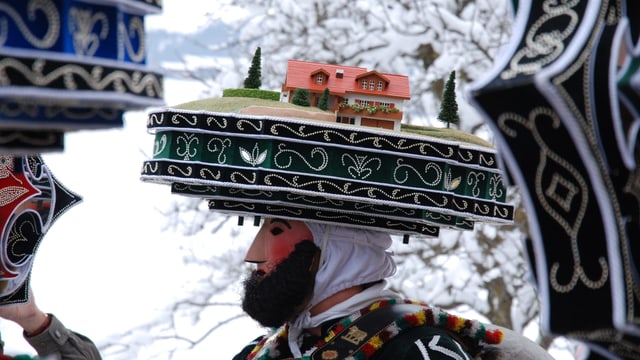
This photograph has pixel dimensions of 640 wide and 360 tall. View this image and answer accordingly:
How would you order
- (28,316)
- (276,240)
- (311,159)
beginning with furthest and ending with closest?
(276,240) → (28,316) → (311,159)

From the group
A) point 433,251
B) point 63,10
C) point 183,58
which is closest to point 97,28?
point 63,10

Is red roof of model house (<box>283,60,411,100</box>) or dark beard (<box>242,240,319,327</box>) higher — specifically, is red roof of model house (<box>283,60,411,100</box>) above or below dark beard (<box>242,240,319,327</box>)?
above

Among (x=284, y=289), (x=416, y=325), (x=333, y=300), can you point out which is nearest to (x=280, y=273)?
(x=284, y=289)

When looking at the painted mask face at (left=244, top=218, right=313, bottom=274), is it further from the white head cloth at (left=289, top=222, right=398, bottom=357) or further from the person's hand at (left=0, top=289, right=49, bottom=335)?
the person's hand at (left=0, top=289, right=49, bottom=335)

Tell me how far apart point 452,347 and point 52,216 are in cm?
133

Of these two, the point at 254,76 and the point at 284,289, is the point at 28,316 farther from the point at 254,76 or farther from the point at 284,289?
the point at 254,76

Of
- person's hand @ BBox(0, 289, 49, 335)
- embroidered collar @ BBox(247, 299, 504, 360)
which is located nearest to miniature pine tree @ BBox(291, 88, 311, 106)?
embroidered collar @ BBox(247, 299, 504, 360)

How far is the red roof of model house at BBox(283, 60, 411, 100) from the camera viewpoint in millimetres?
3611

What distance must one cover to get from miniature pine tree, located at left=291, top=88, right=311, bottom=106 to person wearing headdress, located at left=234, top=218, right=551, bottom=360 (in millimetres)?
430

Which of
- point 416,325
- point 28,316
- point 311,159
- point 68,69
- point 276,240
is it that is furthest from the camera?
point 276,240

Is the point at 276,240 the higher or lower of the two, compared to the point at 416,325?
higher

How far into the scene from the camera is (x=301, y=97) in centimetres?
352

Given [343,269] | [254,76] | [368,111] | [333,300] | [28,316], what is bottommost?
[28,316]

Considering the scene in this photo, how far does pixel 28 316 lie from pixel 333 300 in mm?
1018
